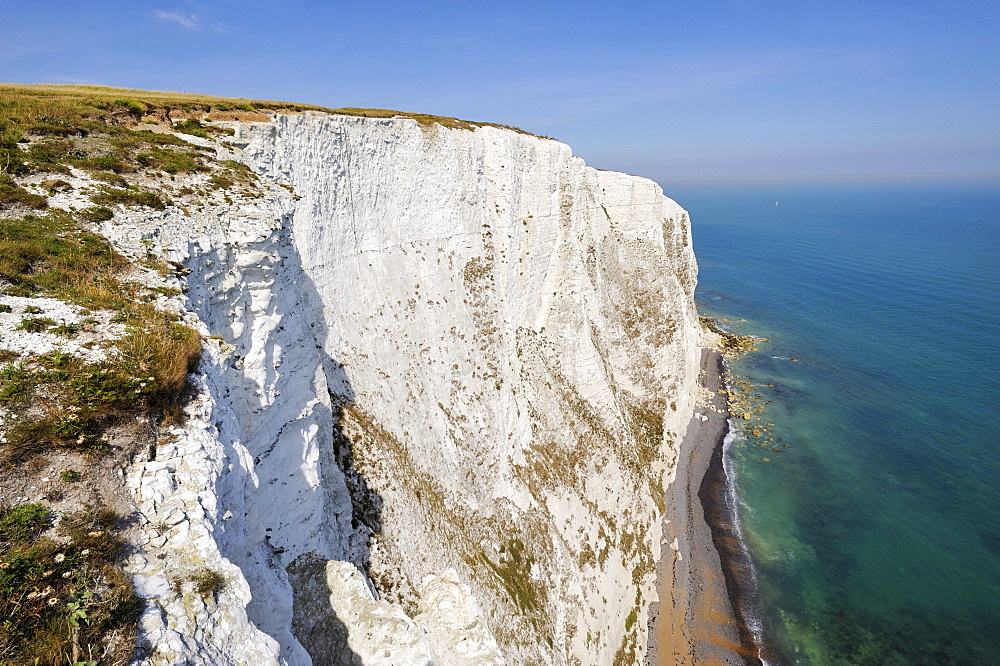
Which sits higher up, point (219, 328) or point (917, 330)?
point (219, 328)

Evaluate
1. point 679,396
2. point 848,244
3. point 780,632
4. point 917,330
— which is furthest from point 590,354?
point 848,244

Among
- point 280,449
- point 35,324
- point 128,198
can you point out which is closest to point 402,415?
point 280,449

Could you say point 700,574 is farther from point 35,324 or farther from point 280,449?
point 35,324

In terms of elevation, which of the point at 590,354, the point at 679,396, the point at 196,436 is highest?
the point at 196,436

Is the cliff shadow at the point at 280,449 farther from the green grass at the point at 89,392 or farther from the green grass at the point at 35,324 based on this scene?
the green grass at the point at 35,324

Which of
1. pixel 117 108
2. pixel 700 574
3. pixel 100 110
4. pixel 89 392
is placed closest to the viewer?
pixel 89 392

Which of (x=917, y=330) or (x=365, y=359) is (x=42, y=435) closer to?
(x=365, y=359)

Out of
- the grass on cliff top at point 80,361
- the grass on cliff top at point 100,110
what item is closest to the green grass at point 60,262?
the grass on cliff top at point 80,361
